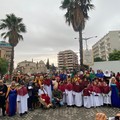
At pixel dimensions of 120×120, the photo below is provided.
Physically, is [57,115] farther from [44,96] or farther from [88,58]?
[88,58]

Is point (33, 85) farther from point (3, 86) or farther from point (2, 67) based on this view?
point (2, 67)

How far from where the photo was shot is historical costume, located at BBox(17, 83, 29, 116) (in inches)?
436

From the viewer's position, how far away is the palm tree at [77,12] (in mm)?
24906

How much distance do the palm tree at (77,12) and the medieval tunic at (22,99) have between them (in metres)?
14.5

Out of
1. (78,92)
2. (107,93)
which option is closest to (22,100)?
(78,92)

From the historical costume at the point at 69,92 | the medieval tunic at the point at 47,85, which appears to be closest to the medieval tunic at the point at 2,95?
the medieval tunic at the point at 47,85

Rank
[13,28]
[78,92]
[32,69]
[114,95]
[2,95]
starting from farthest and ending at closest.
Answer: [32,69], [13,28], [78,92], [114,95], [2,95]

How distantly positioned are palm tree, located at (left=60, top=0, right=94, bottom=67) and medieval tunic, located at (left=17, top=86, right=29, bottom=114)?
14511mm

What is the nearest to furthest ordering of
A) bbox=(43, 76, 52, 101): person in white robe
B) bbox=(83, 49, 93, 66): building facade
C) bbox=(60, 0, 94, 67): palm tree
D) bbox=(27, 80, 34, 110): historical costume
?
bbox=(27, 80, 34, 110): historical costume < bbox=(43, 76, 52, 101): person in white robe < bbox=(60, 0, 94, 67): palm tree < bbox=(83, 49, 93, 66): building facade

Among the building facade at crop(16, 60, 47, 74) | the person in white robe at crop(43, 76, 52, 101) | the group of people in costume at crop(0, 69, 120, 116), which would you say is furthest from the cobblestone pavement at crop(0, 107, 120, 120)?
the building facade at crop(16, 60, 47, 74)

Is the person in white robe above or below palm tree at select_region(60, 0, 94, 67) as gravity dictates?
below

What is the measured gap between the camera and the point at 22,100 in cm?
1127

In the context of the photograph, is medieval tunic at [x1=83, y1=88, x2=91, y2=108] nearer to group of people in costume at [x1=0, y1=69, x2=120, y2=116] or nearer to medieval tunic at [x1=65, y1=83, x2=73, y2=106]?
group of people in costume at [x1=0, y1=69, x2=120, y2=116]

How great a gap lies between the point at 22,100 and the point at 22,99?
1.9 inches
